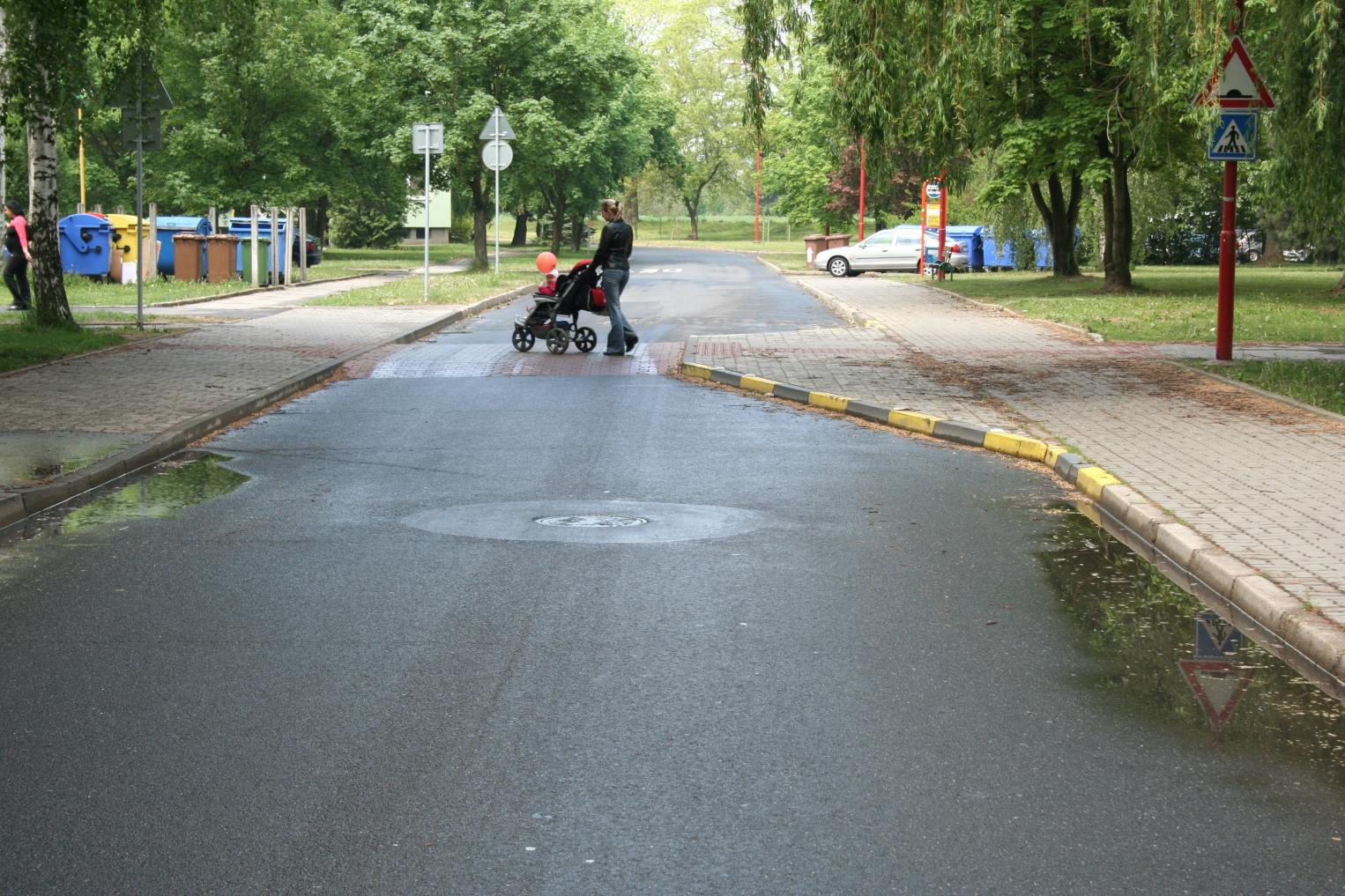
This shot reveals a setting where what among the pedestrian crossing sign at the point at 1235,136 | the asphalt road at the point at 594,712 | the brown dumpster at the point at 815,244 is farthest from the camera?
the brown dumpster at the point at 815,244

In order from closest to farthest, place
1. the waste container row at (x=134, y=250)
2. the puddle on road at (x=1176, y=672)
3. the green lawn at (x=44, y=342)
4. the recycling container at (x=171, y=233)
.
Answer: the puddle on road at (x=1176, y=672) → the green lawn at (x=44, y=342) → the waste container row at (x=134, y=250) → the recycling container at (x=171, y=233)

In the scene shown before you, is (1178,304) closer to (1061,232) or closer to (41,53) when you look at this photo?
(1061,232)

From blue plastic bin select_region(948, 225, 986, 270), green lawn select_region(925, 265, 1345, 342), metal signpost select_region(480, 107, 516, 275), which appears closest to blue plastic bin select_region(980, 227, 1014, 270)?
blue plastic bin select_region(948, 225, 986, 270)

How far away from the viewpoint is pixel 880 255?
49656mm

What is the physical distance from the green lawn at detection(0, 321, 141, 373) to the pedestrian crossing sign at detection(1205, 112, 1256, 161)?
12.3m

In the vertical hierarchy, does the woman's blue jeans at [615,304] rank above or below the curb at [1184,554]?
above

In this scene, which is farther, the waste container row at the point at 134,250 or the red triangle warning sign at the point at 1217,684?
the waste container row at the point at 134,250

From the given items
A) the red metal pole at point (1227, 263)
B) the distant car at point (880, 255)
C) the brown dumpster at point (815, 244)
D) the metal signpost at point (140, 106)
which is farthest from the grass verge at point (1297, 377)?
the brown dumpster at point (815, 244)

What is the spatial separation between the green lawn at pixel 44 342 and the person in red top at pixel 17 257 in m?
3.94

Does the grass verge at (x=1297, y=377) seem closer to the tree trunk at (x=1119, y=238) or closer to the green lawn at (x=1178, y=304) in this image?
the green lawn at (x=1178, y=304)

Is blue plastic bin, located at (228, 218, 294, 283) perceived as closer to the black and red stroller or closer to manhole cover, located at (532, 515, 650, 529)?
the black and red stroller

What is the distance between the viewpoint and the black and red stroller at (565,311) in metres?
18.5

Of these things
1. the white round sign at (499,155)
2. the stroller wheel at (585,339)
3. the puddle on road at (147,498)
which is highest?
the white round sign at (499,155)

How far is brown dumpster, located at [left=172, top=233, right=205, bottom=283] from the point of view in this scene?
3516 centimetres
